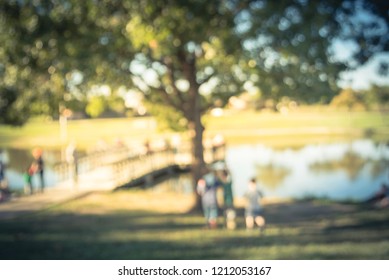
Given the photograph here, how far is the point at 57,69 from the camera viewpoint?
9.05m

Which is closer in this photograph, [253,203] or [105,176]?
[253,203]

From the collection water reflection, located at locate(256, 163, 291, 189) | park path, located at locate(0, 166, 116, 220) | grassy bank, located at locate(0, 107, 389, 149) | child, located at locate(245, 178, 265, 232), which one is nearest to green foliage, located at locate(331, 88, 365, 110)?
grassy bank, located at locate(0, 107, 389, 149)

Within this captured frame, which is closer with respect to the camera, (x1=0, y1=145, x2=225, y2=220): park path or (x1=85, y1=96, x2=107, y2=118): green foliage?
(x1=0, y1=145, x2=225, y2=220): park path

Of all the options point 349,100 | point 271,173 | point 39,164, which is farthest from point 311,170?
point 39,164

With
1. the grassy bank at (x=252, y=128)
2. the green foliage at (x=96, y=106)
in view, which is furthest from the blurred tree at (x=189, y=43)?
the grassy bank at (x=252, y=128)

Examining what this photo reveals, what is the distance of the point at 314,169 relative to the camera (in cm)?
1591

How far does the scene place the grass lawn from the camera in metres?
8.10

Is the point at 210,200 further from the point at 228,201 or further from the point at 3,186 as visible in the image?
the point at 3,186

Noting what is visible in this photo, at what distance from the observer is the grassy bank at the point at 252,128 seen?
10.7 m

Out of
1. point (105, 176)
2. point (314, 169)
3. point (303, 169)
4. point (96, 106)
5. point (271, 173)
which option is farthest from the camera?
point (303, 169)

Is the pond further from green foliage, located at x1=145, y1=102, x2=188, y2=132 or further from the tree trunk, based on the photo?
green foliage, located at x1=145, y1=102, x2=188, y2=132

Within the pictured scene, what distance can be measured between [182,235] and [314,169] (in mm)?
8610

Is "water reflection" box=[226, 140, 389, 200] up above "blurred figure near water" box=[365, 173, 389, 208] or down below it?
above

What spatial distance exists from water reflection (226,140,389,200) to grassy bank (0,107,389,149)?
0.79 meters
